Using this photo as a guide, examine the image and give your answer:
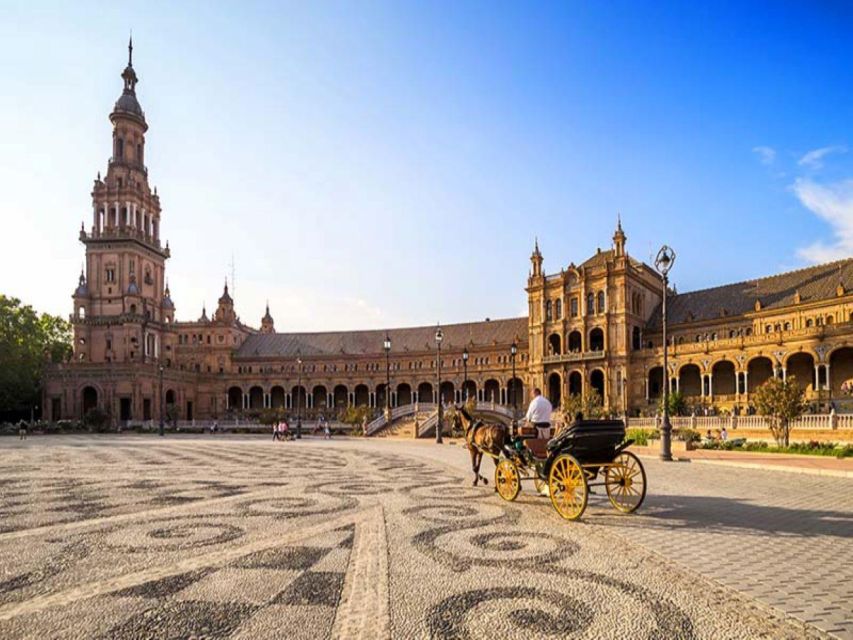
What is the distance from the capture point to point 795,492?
13820 mm

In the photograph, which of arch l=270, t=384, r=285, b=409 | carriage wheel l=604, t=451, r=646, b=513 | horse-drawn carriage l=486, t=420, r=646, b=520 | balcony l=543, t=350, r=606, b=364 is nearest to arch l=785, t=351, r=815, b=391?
balcony l=543, t=350, r=606, b=364

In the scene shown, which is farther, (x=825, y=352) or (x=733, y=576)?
(x=825, y=352)

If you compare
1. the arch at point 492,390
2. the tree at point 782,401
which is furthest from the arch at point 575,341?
the tree at point 782,401

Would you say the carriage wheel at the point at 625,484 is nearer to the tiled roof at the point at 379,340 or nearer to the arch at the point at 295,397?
the tiled roof at the point at 379,340

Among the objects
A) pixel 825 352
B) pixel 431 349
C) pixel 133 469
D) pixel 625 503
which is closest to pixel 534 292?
pixel 431 349

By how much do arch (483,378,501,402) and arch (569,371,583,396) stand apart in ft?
48.7

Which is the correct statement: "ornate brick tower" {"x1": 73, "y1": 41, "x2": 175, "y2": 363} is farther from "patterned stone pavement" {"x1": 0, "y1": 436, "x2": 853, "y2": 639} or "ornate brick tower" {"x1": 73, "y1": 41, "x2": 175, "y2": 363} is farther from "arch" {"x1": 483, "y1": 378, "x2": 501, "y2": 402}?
"patterned stone pavement" {"x1": 0, "y1": 436, "x2": 853, "y2": 639}

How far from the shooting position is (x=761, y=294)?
62.5 m

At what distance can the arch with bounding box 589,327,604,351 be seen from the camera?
224 ft

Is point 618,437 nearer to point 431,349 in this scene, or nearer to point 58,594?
point 58,594

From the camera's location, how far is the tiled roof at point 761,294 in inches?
2205

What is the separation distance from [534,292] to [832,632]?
68675 millimetres

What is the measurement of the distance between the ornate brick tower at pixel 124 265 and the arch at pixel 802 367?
7418 centimetres

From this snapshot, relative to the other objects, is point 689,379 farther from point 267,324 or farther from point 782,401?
point 267,324
